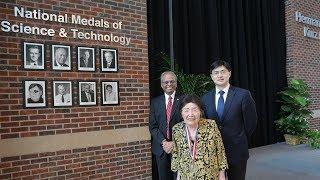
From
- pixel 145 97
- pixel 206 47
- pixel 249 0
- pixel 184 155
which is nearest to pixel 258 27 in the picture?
pixel 249 0

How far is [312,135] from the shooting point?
Result: 9.62m

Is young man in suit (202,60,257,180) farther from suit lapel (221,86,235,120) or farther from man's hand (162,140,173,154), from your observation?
man's hand (162,140,173,154)

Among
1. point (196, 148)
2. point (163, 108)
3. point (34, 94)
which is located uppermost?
point (34, 94)

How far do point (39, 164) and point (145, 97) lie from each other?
188cm

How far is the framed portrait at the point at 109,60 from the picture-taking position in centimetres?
523

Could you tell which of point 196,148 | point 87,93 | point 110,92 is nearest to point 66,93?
point 87,93

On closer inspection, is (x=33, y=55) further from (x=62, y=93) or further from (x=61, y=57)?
(x=62, y=93)

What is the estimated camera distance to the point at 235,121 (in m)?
3.46

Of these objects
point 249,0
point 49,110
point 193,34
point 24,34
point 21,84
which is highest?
point 249,0

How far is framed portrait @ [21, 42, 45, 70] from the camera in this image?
448 centimetres

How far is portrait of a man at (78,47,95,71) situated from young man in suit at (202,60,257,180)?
2.08m

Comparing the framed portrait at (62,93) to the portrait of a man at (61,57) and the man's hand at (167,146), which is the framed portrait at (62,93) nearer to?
the portrait of a man at (61,57)

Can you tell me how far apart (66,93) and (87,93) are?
31cm

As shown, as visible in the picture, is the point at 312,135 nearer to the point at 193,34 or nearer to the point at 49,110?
the point at 193,34
